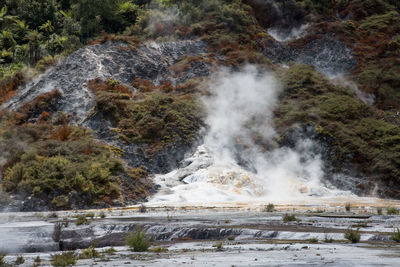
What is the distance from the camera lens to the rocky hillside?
3884 cm

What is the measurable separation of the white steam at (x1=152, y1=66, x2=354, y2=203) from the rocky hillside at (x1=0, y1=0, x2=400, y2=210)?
0.92 meters

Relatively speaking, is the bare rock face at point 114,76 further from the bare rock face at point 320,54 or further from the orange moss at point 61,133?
the bare rock face at point 320,54

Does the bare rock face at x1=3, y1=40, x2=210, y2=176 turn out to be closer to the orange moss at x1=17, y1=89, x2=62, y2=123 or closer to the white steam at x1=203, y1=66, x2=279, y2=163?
the orange moss at x1=17, y1=89, x2=62, y2=123

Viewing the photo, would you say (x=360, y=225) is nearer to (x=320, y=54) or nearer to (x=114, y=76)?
(x=114, y=76)

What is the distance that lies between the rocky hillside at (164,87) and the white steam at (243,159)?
92 cm

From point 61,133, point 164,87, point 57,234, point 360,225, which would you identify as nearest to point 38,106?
point 61,133

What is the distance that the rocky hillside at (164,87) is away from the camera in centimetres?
3884

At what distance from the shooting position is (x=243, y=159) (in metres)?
44.9

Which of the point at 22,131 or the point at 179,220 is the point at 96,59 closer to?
the point at 22,131

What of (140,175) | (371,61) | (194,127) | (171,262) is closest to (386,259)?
(171,262)

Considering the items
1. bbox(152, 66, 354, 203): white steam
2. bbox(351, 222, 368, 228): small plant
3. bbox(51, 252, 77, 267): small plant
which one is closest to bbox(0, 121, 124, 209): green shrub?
bbox(152, 66, 354, 203): white steam

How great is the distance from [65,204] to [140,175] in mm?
8434

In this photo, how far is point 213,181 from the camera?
39.8 m

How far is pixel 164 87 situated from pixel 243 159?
14843 mm
